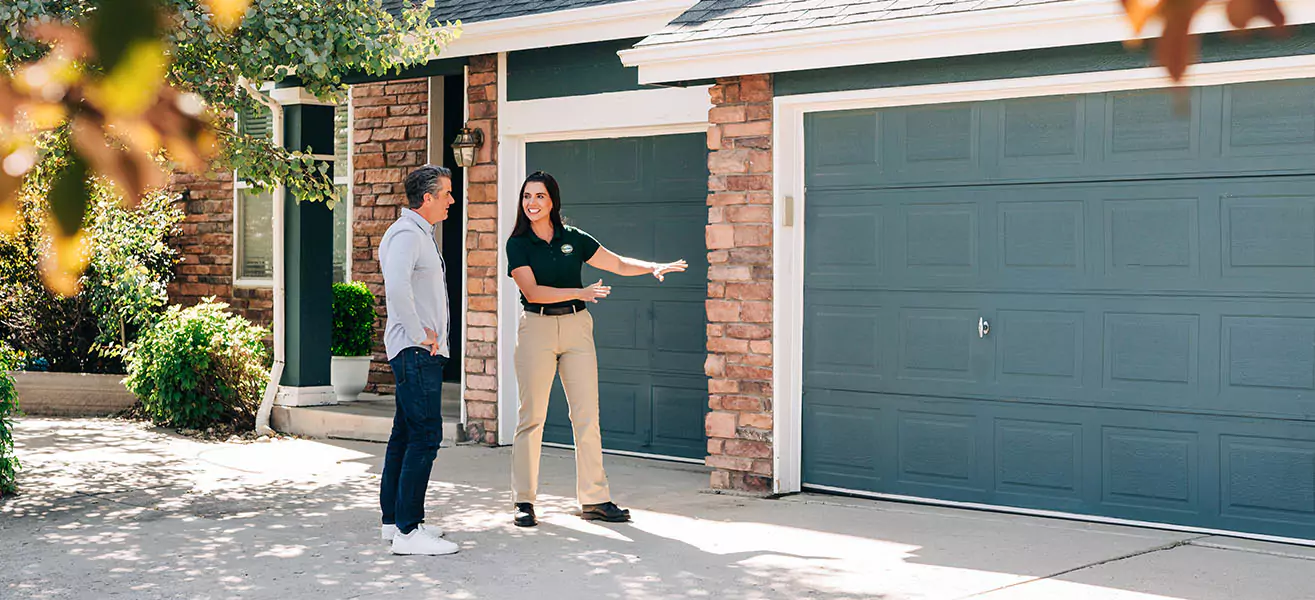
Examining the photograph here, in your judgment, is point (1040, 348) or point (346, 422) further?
point (346, 422)

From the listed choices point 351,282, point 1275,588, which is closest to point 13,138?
point 1275,588

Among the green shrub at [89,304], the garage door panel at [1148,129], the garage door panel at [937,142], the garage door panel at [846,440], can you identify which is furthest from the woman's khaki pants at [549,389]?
the green shrub at [89,304]

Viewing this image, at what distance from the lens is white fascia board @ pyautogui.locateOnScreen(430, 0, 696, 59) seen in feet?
32.0

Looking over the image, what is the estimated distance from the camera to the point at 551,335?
7484 millimetres

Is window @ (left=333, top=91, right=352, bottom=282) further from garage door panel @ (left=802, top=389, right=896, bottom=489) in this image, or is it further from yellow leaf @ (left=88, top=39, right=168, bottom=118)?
yellow leaf @ (left=88, top=39, right=168, bottom=118)

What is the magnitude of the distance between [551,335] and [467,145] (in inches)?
138

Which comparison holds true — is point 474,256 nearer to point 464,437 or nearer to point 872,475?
point 464,437

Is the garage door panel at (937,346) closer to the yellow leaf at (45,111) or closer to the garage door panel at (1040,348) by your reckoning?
the garage door panel at (1040,348)

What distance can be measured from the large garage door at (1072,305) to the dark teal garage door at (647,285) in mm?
1332

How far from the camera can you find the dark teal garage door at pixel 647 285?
32.2 ft

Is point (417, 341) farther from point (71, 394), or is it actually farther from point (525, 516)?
point (71, 394)

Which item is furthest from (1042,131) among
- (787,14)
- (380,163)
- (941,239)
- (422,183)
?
(380,163)

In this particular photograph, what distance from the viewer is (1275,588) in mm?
6051

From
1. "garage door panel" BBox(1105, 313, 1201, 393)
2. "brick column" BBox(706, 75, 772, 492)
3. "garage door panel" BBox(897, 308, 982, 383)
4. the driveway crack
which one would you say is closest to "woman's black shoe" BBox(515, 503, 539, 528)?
"brick column" BBox(706, 75, 772, 492)
